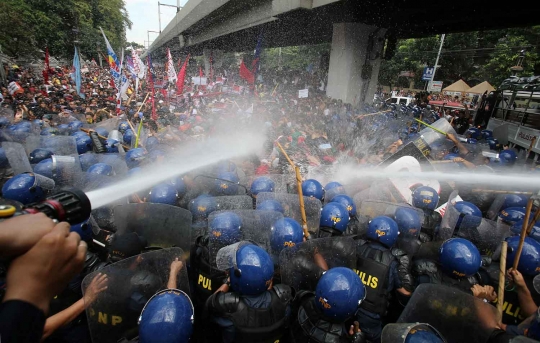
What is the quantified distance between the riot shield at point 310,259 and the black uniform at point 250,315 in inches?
17.8

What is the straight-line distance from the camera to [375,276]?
2828mm

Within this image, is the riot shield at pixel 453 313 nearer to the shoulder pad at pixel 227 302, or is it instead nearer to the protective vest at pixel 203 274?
the shoulder pad at pixel 227 302

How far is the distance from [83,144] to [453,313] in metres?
7.38

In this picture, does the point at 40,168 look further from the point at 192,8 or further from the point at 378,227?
the point at 192,8

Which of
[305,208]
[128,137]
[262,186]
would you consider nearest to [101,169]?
[262,186]

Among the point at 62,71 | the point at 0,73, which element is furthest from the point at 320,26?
the point at 62,71

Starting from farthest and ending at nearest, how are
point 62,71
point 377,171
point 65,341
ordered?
point 62,71 → point 377,171 → point 65,341

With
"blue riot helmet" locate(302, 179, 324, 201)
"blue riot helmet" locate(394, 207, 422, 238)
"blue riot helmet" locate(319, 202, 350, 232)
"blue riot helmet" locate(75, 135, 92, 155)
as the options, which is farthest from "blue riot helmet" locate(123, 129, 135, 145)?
"blue riot helmet" locate(394, 207, 422, 238)

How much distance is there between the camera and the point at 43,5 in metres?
34.5

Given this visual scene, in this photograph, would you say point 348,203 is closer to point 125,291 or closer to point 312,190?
point 312,190

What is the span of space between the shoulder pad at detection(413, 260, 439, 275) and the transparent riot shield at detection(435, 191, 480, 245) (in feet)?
3.75

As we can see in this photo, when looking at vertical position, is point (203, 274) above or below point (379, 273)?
below

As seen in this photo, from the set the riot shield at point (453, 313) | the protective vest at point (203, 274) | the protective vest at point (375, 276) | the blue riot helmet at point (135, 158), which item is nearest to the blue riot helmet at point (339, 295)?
the riot shield at point (453, 313)

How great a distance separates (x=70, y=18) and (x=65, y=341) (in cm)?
4831
